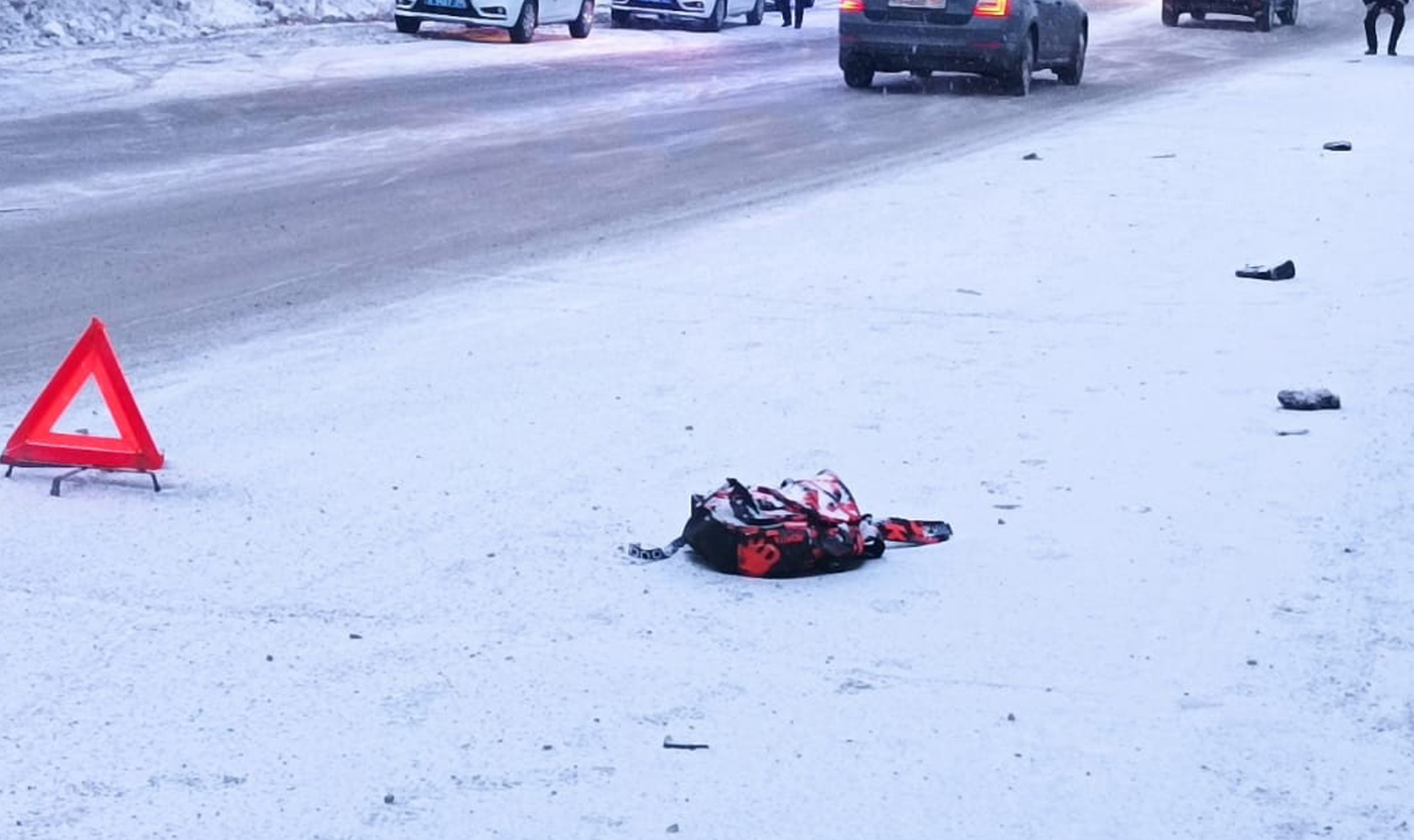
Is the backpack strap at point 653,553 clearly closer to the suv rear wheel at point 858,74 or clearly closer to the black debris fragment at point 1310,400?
the black debris fragment at point 1310,400

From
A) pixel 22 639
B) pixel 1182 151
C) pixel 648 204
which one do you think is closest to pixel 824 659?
pixel 22 639

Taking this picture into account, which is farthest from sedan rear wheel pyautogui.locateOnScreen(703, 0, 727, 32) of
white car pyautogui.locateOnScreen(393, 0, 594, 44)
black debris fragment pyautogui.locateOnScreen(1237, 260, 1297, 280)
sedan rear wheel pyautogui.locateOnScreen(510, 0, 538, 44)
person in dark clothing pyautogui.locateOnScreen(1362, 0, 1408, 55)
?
black debris fragment pyautogui.locateOnScreen(1237, 260, 1297, 280)

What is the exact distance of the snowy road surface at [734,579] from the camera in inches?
181

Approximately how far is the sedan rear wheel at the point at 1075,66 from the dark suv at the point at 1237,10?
12.2 metres

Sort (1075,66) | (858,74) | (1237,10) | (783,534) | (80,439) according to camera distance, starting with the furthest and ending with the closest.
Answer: (1237,10)
(1075,66)
(858,74)
(80,439)
(783,534)

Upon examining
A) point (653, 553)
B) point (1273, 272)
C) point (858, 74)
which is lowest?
point (858, 74)

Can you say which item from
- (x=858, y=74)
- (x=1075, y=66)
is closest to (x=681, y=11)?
(x=1075, y=66)

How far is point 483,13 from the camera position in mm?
28469

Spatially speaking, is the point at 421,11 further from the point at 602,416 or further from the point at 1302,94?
the point at 602,416

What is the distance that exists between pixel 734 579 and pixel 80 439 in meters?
2.37

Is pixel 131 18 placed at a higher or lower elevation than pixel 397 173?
higher

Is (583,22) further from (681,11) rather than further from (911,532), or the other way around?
(911,532)

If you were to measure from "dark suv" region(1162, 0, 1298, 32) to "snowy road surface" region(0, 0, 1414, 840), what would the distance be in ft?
84.7

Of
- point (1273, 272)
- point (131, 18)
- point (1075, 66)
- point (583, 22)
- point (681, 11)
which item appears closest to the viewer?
point (1273, 272)
